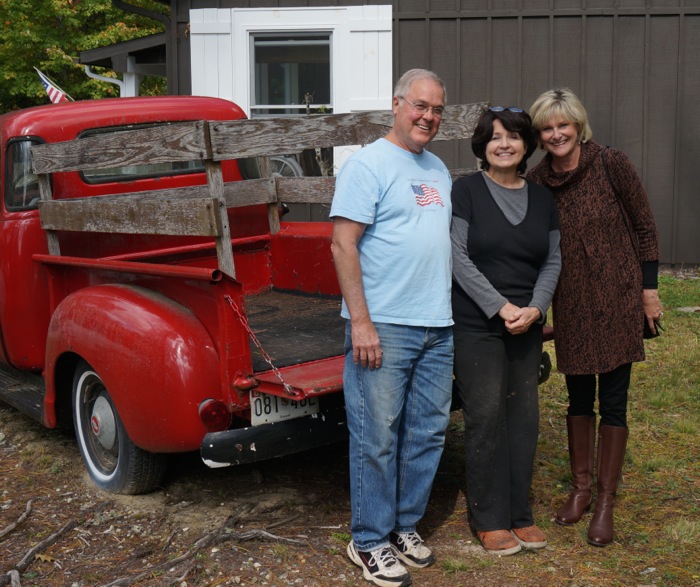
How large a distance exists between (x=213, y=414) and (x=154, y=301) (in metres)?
0.60

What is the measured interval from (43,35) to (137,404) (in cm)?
1734

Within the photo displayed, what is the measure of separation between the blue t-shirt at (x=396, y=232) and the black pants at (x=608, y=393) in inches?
Answer: 34.9

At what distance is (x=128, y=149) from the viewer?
4.05 meters

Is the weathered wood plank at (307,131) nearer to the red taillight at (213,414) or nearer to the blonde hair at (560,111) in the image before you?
the blonde hair at (560,111)

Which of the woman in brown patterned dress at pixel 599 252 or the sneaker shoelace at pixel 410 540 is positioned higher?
the woman in brown patterned dress at pixel 599 252

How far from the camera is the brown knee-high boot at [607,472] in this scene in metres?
3.70

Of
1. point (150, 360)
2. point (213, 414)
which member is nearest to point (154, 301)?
point (150, 360)

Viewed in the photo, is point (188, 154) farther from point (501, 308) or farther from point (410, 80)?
point (501, 308)

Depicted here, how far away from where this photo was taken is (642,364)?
6.50 metres

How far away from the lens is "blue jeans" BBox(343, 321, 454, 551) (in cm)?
327

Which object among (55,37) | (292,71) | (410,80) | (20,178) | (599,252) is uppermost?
(55,37)

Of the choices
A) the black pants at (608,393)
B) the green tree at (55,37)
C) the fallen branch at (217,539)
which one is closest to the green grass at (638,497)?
the black pants at (608,393)

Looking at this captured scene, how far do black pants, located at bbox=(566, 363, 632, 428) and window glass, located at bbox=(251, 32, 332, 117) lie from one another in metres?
6.58

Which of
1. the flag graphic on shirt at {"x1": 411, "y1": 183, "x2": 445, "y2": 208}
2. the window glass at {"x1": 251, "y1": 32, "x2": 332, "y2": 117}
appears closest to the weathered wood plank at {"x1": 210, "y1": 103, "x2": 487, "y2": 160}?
the flag graphic on shirt at {"x1": 411, "y1": 183, "x2": 445, "y2": 208}
